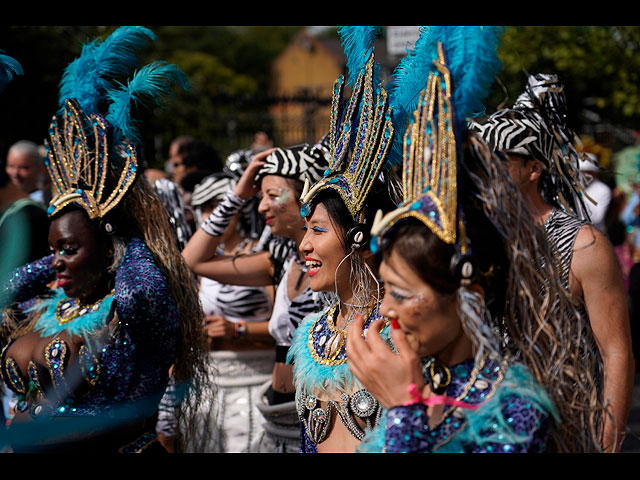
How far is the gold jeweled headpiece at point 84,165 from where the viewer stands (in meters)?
3.17

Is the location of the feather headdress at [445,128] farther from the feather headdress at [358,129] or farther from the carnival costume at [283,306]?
the carnival costume at [283,306]

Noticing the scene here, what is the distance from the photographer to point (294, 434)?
152 inches

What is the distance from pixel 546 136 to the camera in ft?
10.9

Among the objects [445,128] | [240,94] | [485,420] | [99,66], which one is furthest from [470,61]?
[240,94]

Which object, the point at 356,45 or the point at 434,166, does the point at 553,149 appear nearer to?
the point at 356,45

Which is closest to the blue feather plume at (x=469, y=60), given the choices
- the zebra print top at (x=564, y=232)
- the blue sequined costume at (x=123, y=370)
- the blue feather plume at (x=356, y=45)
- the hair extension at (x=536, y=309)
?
the hair extension at (x=536, y=309)

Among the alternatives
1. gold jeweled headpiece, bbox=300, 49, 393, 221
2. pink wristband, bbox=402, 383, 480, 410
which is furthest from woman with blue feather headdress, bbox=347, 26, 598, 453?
gold jeweled headpiece, bbox=300, 49, 393, 221

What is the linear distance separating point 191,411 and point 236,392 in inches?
35.0

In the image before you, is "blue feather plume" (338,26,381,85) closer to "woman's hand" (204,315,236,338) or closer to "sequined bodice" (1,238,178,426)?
"sequined bodice" (1,238,178,426)

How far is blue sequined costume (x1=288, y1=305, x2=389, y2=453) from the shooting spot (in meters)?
2.48

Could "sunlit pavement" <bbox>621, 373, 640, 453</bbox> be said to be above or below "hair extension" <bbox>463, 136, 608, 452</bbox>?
below

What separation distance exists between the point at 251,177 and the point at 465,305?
228 centimetres

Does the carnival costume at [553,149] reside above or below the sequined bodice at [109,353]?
above
